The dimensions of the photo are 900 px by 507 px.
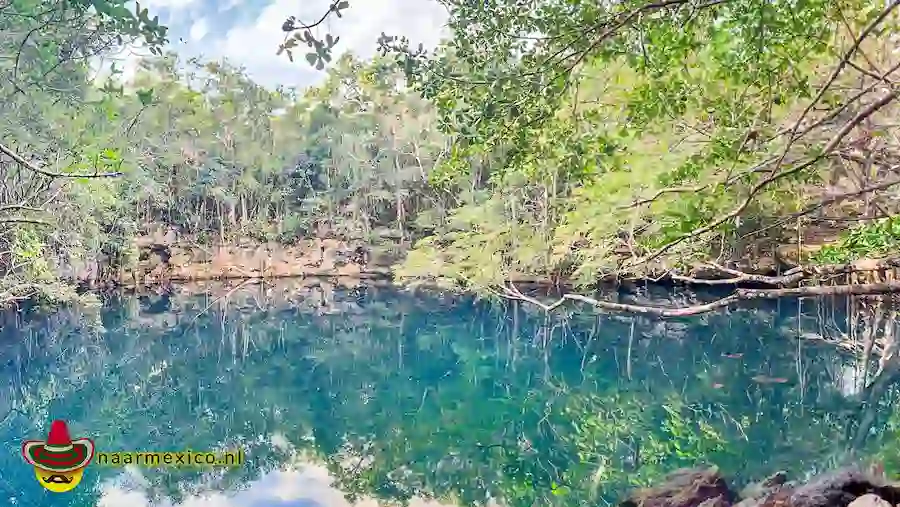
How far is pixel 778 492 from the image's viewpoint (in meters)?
2.09

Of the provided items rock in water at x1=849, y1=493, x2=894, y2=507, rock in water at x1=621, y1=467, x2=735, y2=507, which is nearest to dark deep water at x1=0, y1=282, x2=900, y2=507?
rock in water at x1=621, y1=467, x2=735, y2=507

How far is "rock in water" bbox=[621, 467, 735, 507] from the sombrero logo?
2.09 m

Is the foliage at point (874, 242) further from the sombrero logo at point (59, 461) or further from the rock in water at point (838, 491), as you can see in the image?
the sombrero logo at point (59, 461)

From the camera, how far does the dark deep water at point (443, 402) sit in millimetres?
2975

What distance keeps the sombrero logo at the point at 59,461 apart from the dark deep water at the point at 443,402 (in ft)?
0.31

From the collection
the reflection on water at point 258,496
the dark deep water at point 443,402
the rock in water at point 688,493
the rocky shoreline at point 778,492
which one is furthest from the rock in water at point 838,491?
the reflection on water at point 258,496

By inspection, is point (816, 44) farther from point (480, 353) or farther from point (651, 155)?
point (480, 353)

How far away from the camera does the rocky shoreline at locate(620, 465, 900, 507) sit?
183 cm

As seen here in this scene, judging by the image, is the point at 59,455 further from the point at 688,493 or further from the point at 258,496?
the point at 688,493

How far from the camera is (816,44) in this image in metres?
1.44

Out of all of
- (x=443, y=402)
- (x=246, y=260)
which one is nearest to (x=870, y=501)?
(x=443, y=402)

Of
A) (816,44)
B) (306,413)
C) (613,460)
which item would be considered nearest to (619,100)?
(816,44)

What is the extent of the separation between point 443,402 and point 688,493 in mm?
2393

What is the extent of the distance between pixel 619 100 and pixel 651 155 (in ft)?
2.45
